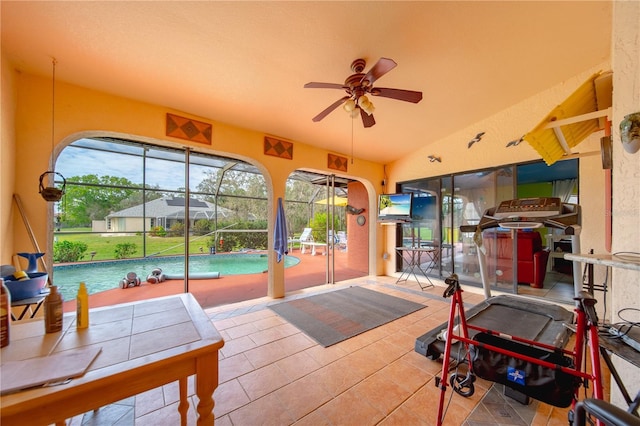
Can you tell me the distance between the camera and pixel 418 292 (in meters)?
4.44

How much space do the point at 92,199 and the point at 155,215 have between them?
147 cm

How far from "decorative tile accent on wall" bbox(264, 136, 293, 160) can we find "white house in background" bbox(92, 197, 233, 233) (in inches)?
145

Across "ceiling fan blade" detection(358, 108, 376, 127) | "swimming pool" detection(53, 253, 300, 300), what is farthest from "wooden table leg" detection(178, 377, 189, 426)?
"swimming pool" detection(53, 253, 300, 300)

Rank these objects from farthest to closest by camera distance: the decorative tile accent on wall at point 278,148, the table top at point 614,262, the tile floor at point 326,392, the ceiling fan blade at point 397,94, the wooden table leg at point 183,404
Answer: the decorative tile accent on wall at point 278,148
the ceiling fan blade at point 397,94
the tile floor at point 326,392
the wooden table leg at point 183,404
the table top at point 614,262

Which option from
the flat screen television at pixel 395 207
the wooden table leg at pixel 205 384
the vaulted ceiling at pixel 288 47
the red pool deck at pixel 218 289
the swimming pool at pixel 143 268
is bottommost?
the swimming pool at pixel 143 268

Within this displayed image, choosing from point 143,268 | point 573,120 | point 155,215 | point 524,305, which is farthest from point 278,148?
point 143,268

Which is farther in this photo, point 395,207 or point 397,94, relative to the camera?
point 395,207

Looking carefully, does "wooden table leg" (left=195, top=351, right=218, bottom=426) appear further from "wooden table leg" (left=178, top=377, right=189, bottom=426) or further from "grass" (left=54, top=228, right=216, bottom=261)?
"grass" (left=54, top=228, right=216, bottom=261)

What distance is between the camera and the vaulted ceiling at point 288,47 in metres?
2.01

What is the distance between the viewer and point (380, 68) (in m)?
2.03

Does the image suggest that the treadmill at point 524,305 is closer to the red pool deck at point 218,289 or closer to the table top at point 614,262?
the table top at point 614,262

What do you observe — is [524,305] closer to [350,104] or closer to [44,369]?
[350,104]

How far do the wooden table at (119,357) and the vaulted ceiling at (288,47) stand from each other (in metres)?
2.32

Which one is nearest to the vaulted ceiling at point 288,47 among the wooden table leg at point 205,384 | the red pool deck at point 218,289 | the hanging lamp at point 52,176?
the hanging lamp at point 52,176
